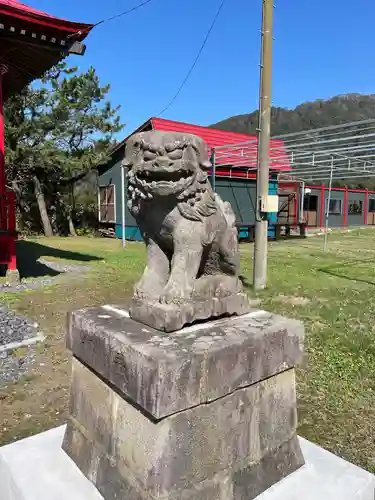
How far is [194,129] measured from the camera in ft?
48.5

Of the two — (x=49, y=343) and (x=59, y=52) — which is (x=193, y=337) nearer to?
(x=49, y=343)

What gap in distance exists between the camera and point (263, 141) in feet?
19.2

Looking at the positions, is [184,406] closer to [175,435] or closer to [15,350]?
[175,435]

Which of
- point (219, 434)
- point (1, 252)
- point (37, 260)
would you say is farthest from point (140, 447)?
point (37, 260)

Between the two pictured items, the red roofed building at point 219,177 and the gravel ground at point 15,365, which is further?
the red roofed building at point 219,177

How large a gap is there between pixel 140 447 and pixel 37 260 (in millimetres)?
7829

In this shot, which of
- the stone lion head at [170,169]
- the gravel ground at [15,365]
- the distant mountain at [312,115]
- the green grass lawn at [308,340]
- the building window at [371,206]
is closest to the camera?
the stone lion head at [170,169]

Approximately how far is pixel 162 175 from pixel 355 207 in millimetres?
23518

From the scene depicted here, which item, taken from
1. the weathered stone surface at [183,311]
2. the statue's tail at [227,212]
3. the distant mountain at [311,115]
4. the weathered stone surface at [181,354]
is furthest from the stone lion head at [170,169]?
the distant mountain at [311,115]

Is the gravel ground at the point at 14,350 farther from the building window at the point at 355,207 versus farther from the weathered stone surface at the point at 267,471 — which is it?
the building window at the point at 355,207

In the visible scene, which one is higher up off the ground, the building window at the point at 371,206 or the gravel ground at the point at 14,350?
the building window at the point at 371,206

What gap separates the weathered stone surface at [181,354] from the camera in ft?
5.05

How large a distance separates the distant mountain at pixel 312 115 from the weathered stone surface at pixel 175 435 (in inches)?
2618

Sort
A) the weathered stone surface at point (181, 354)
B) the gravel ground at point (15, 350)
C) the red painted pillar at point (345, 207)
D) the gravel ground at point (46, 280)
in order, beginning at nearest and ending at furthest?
the weathered stone surface at point (181, 354) < the gravel ground at point (15, 350) < the gravel ground at point (46, 280) < the red painted pillar at point (345, 207)
